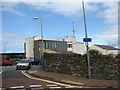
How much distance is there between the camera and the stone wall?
13703 mm

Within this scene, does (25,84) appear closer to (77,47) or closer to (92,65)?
(92,65)

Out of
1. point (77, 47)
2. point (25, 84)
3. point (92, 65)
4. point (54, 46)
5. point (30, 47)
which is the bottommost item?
point (25, 84)

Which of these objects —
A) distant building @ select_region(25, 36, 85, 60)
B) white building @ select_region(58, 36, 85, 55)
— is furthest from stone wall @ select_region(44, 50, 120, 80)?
white building @ select_region(58, 36, 85, 55)

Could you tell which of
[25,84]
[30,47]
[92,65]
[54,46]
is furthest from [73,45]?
[25,84]

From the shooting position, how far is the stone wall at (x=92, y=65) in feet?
45.0

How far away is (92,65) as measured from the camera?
14.3 metres

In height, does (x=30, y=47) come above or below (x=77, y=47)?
above

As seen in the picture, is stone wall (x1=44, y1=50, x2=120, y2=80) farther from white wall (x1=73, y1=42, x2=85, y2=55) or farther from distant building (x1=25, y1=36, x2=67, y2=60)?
white wall (x1=73, y1=42, x2=85, y2=55)

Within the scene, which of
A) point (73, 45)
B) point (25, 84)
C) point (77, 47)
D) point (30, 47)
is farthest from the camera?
point (77, 47)

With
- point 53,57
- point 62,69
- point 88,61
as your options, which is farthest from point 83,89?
point 53,57

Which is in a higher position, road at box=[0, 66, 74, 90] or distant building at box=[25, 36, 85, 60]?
distant building at box=[25, 36, 85, 60]

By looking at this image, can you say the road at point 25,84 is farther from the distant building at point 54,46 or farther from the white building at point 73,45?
the white building at point 73,45

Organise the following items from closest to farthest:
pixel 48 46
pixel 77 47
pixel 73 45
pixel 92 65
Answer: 1. pixel 92 65
2. pixel 48 46
3. pixel 73 45
4. pixel 77 47

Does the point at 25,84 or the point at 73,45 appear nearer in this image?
the point at 25,84
